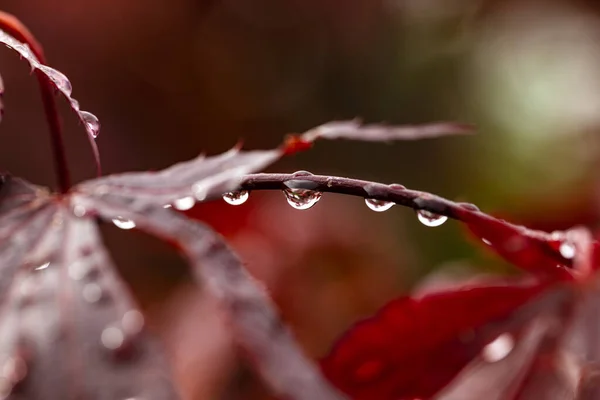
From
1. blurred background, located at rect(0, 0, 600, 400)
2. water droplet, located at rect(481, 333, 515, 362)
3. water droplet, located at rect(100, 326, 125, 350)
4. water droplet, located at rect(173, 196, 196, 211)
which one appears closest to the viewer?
water droplet, located at rect(100, 326, 125, 350)

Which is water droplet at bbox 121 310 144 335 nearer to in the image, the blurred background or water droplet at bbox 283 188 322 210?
water droplet at bbox 283 188 322 210

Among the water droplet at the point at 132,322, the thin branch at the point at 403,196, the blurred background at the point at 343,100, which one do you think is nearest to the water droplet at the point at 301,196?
the thin branch at the point at 403,196

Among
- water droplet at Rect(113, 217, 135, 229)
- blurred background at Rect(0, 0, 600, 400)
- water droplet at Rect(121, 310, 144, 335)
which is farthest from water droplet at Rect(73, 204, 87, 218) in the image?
blurred background at Rect(0, 0, 600, 400)

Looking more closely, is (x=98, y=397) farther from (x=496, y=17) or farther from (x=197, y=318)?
(x=496, y=17)

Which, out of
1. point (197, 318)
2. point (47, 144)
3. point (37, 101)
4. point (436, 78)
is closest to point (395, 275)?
point (197, 318)

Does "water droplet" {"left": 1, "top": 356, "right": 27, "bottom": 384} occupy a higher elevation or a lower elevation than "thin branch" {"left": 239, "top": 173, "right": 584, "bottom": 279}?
lower

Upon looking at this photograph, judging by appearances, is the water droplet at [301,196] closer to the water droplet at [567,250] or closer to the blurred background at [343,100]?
the water droplet at [567,250]
